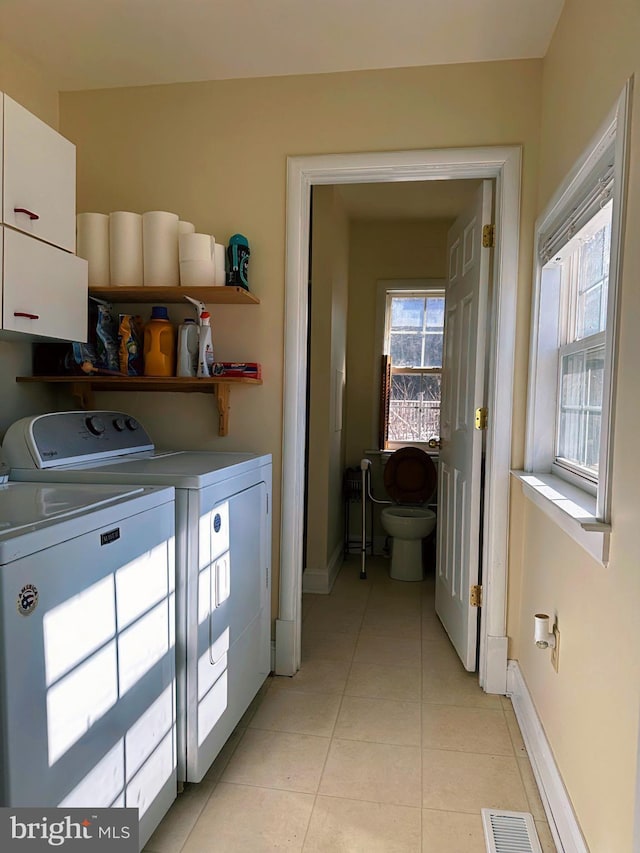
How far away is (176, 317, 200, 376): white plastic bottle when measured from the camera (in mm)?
2254

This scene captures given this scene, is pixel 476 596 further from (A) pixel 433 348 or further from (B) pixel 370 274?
(B) pixel 370 274

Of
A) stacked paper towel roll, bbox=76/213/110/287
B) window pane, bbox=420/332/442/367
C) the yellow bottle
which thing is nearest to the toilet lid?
window pane, bbox=420/332/442/367

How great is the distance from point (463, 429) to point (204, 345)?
120 centimetres

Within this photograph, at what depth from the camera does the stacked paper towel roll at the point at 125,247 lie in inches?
87.0

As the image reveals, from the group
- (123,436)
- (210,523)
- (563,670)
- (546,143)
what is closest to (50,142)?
(123,436)

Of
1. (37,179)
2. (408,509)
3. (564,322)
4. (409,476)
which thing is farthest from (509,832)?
(409,476)

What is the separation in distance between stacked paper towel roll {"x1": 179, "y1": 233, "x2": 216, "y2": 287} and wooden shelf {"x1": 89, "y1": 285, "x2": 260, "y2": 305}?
4cm

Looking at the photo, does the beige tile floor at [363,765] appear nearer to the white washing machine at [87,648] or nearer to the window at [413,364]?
the white washing machine at [87,648]

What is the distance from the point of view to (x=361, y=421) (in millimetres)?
4434

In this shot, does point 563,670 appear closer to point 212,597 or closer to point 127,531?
point 212,597

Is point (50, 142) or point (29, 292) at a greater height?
point (50, 142)

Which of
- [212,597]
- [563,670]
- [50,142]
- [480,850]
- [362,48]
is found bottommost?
[480,850]

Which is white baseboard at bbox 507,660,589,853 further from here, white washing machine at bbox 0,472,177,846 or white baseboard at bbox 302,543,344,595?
white baseboard at bbox 302,543,344,595

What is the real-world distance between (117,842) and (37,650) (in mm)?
567
